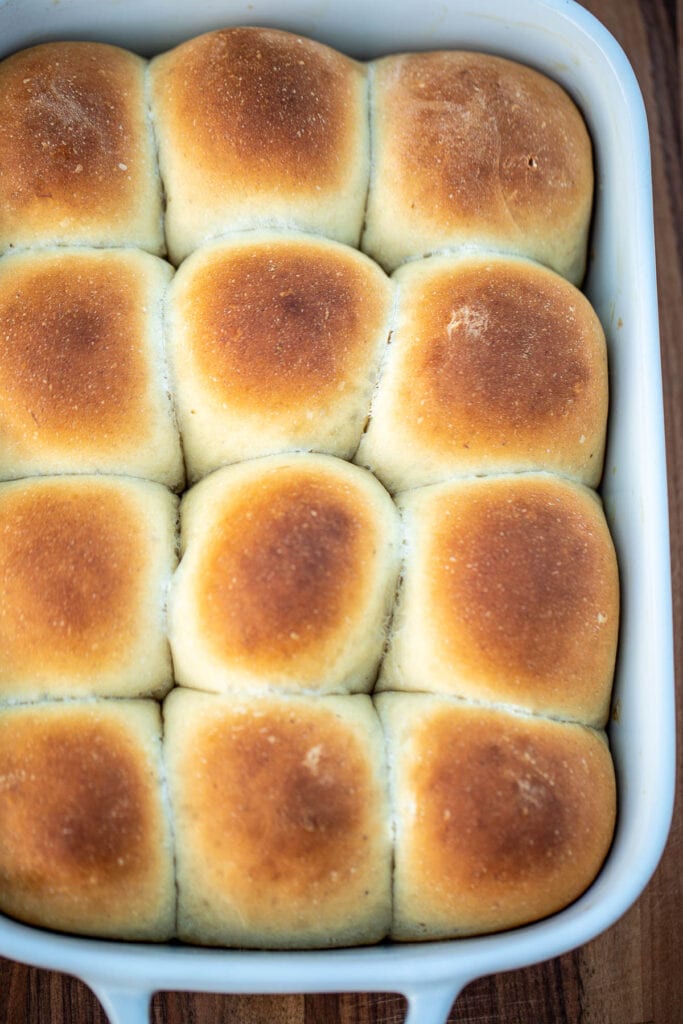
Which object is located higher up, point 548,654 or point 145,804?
point 548,654

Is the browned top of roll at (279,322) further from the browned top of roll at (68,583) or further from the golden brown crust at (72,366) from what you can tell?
the browned top of roll at (68,583)

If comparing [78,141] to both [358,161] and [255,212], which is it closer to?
[255,212]

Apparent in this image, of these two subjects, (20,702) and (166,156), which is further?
(166,156)

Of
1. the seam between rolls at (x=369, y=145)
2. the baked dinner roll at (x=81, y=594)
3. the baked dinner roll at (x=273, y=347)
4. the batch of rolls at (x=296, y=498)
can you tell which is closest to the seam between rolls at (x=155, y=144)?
the batch of rolls at (x=296, y=498)

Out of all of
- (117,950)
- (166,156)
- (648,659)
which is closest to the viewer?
(117,950)

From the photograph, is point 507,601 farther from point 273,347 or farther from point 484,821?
point 273,347

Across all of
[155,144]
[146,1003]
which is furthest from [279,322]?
[146,1003]

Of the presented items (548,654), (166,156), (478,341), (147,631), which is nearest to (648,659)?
(548,654)

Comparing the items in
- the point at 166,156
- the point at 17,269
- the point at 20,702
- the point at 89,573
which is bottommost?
the point at 20,702
